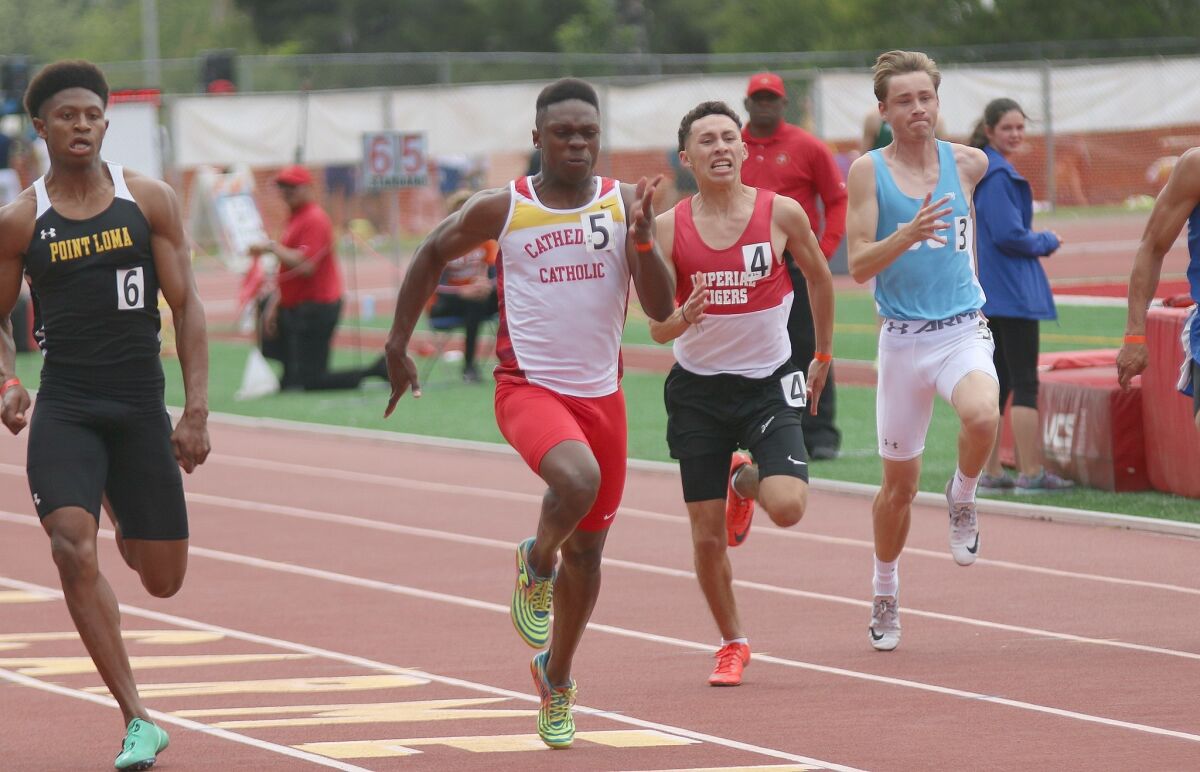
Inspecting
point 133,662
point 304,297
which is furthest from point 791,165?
point 304,297

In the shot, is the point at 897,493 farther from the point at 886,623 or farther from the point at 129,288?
the point at 129,288

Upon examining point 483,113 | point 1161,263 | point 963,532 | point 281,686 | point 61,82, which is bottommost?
point 281,686

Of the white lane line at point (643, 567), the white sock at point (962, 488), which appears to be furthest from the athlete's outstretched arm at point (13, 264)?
the white lane line at point (643, 567)

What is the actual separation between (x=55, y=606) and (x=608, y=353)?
15.0 ft

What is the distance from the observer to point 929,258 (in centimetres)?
805

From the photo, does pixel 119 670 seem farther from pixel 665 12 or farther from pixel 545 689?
pixel 665 12

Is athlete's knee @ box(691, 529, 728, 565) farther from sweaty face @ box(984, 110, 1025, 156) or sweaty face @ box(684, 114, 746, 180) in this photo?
sweaty face @ box(984, 110, 1025, 156)

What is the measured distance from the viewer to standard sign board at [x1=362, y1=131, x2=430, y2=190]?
20.0 m

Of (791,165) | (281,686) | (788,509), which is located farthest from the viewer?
(791,165)

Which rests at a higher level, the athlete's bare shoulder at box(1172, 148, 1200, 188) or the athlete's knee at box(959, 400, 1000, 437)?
the athlete's bare shoulder at box(1172, 148, 1200, 188)

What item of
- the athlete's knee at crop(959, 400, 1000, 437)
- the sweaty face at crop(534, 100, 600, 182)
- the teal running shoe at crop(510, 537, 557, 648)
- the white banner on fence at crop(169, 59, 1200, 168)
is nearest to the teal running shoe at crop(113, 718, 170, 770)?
the teal running shoe at crop(510, 537, 557, 648)

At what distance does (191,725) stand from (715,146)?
2.82 metres

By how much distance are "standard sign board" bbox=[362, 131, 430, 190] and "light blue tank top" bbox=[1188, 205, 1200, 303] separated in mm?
13101

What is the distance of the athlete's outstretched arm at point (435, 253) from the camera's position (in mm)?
6719
